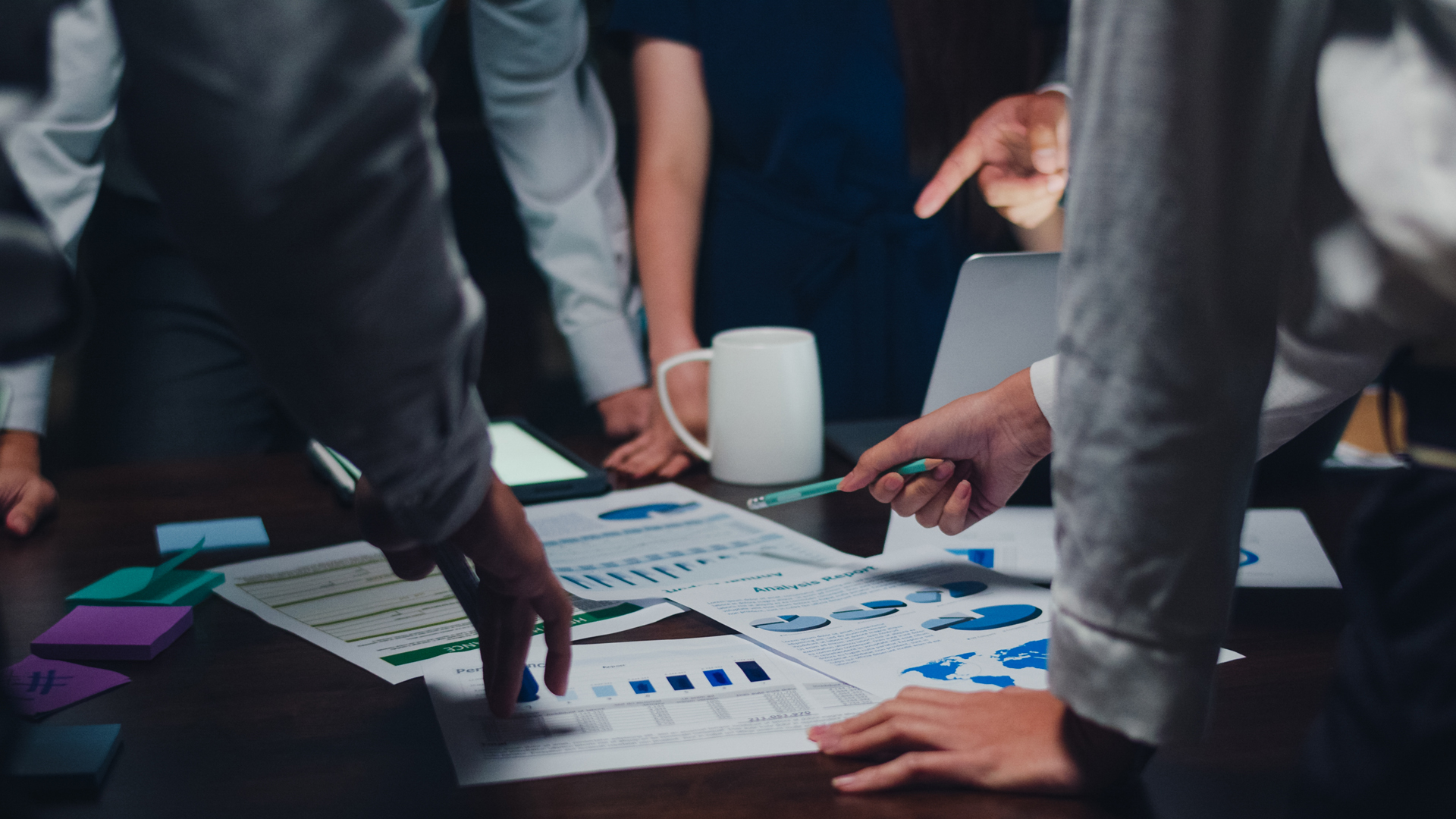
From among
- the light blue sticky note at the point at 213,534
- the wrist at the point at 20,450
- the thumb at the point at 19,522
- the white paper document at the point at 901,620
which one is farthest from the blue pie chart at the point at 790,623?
the wrist at the point at 20,450

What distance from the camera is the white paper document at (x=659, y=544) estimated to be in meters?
0.75

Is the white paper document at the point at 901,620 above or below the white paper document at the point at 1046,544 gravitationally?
above

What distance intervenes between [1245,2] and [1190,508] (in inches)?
7.8

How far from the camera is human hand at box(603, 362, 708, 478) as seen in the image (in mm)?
1056

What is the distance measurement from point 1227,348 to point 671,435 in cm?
73

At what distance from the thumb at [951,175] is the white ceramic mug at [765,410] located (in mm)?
168

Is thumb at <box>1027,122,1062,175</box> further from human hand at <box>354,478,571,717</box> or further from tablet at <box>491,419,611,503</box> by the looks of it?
human hand at <box>354,478,571,717</box>

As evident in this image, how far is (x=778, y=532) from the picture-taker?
85 cm

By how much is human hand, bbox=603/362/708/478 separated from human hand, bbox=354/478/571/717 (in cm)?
50

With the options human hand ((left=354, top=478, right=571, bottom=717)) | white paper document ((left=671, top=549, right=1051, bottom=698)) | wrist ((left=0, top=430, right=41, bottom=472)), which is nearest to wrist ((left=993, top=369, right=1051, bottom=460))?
white paper document ((left=671, top=549, right=1051, bottom=698))

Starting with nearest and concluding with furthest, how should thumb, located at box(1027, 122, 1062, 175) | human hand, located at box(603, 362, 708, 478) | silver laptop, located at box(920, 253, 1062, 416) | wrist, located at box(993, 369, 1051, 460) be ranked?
wrist, located at box(993, 369, 1051, 460)
silver laptop, located at box(920, 253, 1062, 416)
thumb, located at box(1027, 122, 1062, 175)
human hand, located at box(603, 362, 708, 478)

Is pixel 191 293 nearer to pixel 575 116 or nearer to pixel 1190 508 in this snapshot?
pixel 575 116

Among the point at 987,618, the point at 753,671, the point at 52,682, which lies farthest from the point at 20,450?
the point at 987,618

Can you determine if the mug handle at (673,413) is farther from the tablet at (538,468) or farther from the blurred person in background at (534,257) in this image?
the blurred person in background at (534,257)
